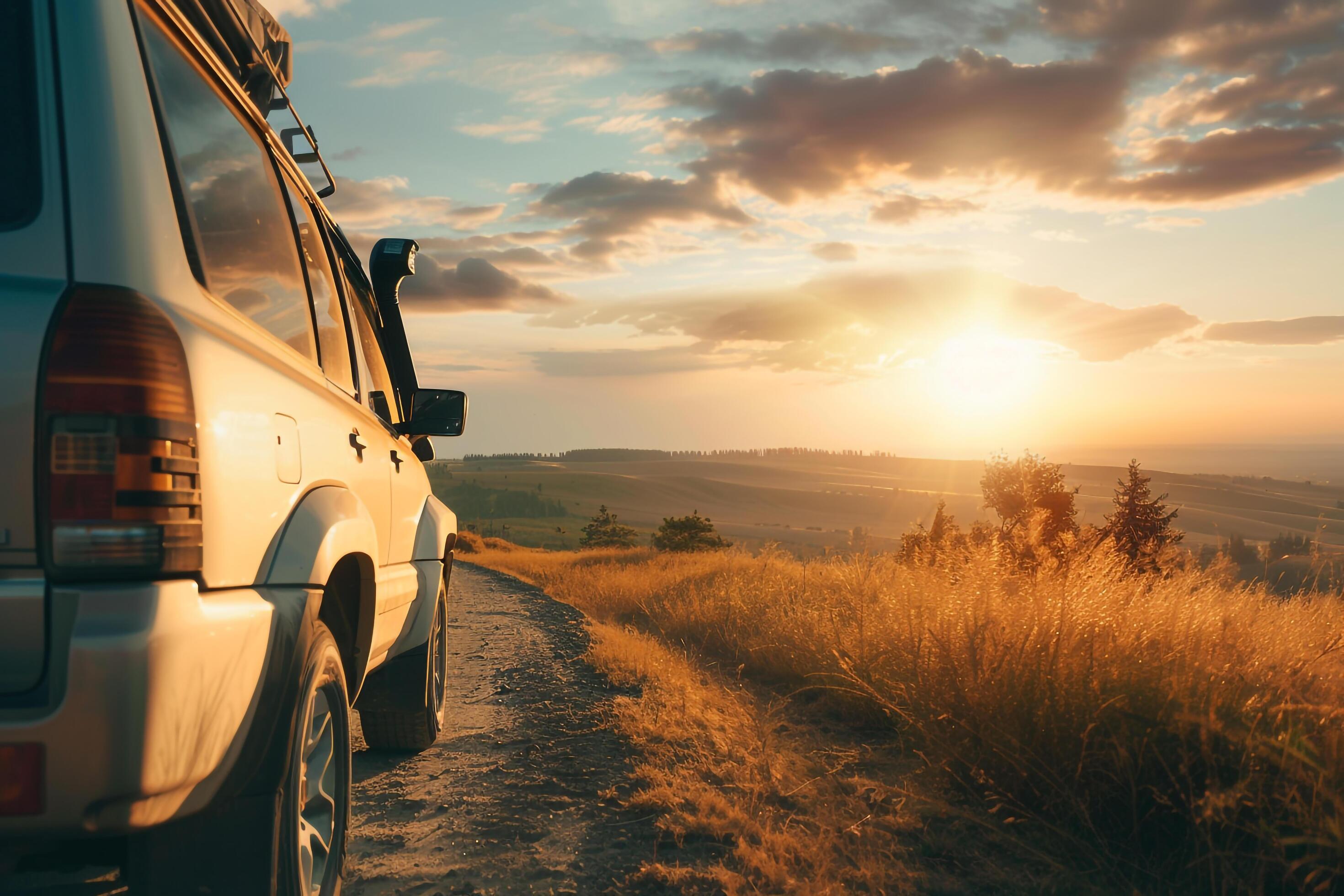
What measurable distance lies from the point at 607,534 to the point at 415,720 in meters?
52.0

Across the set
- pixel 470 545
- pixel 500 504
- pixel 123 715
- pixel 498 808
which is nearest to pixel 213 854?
pixel 123 715

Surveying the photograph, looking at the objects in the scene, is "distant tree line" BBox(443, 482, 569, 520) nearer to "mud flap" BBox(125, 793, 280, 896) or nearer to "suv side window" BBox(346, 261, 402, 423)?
"suv side window" BBox(346, 261, 402, 423)

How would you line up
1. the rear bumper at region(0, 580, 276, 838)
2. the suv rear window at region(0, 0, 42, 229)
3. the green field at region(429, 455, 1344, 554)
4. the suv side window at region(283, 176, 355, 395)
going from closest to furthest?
the rear bumper at region(0, 580, 276, 838) < the suv rear window at region(0, 0, 42, 229) < the suv side window at region(283, 176, 355, 395) < the green field at region(429, 455, 1344, 554)

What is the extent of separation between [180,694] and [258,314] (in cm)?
113

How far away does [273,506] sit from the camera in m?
2.09

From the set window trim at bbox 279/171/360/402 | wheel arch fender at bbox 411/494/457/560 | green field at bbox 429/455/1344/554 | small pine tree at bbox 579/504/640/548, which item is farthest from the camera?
green field at bbox 429/455/1344/554

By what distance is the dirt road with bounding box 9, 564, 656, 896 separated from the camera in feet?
10.9

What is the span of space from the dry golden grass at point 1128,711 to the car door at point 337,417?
1977 mm

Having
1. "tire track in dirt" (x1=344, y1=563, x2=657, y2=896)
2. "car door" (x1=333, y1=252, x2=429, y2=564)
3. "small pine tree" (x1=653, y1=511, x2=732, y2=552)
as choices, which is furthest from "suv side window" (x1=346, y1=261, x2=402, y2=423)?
"small pine tree" (x1=653, y1=511, x2=732, y2=552)

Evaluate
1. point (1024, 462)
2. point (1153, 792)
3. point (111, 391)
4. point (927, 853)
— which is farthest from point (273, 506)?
point (1024, 462)

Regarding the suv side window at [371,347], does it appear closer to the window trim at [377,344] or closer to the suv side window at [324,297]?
the window trim at [377,344]

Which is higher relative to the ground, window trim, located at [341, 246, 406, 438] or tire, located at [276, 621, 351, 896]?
window trim, located at [341, 246, 406, 438]

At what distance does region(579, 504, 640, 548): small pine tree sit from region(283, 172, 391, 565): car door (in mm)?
51114

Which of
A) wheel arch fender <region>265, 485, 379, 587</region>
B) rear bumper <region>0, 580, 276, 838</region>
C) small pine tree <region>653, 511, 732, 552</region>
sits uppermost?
wheel arch fender <region>265, 485, 379, 587</region>
